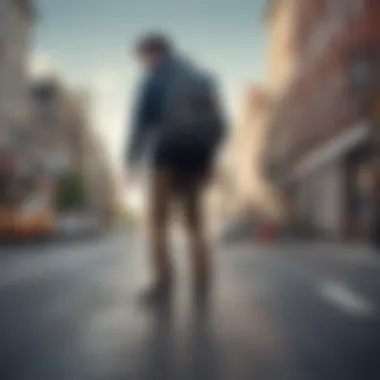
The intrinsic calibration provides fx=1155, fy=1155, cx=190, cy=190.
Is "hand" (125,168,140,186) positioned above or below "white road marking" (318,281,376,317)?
above

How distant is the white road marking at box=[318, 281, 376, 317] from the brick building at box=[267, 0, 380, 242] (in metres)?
0.18

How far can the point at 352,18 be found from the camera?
246cm

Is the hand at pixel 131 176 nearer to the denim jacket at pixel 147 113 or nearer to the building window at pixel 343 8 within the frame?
the denim jacket at pixel 147 113

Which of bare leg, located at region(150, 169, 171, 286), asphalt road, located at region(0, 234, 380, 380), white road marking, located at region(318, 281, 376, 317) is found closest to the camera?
asphalt road, located at region(0, 234, 380, 380)

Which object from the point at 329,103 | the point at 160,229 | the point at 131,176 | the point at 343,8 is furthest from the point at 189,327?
the point at 329,103

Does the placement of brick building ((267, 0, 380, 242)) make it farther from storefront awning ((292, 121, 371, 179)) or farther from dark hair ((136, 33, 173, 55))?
dark hair ((136, 33, 173, 55))

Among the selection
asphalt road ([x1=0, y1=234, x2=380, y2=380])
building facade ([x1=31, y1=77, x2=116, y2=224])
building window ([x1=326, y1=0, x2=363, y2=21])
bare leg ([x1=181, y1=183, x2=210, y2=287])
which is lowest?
asphalt road ([x1=0, y1=234, x2=380, y2=380])

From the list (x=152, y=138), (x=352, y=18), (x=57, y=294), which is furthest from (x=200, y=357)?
(x=57, y=294)

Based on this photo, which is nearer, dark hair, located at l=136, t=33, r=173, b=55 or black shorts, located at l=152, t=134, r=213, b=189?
dark hair, located at l=136, t=33, r=173, b=55

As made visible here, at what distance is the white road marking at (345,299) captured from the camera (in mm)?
2504

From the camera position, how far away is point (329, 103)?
3609 millimetres

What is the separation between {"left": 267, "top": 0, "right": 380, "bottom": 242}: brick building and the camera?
245cm

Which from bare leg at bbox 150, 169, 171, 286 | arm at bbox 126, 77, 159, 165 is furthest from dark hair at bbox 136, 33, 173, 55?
bare leg at bbox 150, 169, 171, 286

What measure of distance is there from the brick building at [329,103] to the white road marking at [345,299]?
0.58ft
